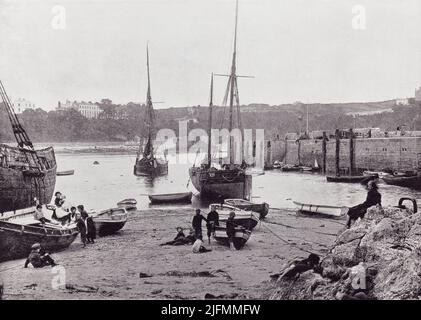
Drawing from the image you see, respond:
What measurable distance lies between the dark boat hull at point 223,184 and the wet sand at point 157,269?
14.4 metres

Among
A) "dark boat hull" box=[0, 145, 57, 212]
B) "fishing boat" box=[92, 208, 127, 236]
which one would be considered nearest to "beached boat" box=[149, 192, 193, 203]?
"dark boat hull" box=[0, 145, 57, 212]

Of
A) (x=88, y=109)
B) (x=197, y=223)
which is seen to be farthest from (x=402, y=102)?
(x=197, y=223)

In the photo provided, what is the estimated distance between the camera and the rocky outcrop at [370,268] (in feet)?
26.3

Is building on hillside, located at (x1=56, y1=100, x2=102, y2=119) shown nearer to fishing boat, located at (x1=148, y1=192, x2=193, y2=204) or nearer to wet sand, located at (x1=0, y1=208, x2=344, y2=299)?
fishing boat, located at (x1=148, y1=192, x2=193, y2=204)

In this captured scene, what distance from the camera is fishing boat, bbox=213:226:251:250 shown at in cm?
1588

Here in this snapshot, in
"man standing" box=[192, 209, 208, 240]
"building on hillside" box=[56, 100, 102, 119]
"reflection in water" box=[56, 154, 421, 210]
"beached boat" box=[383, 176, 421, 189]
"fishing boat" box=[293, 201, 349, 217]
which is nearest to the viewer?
"man standing" box=[192, 209, 208, 240]

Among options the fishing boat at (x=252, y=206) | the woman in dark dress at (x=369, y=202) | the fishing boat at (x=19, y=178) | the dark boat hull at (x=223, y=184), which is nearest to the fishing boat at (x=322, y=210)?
the fishing boat at (x=252, y=206)

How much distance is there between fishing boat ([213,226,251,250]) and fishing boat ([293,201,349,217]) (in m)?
10.8

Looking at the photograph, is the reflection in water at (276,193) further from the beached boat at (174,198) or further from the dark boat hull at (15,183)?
the dark boat hull at (15,183)

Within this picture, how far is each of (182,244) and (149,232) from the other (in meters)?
4.54
